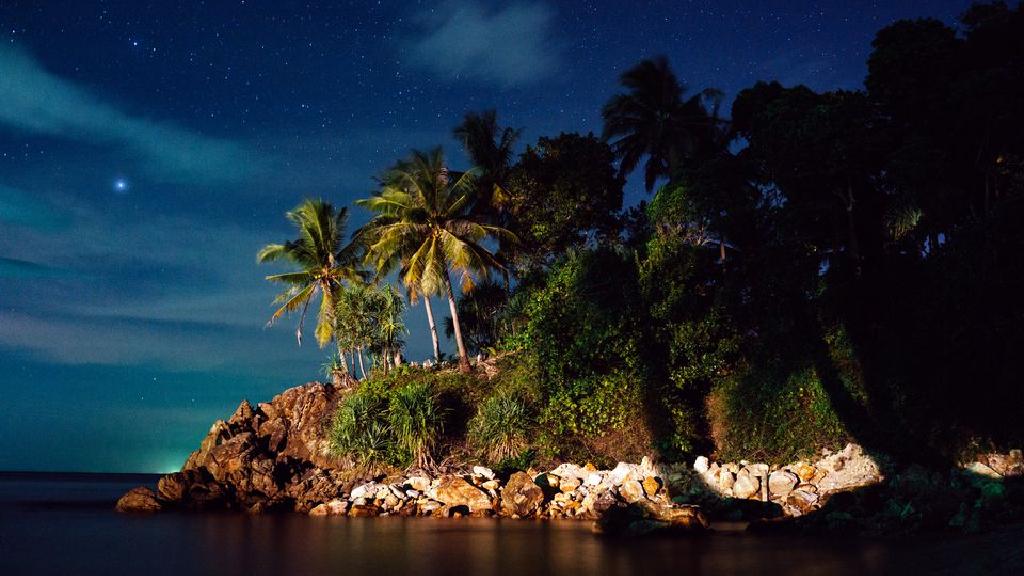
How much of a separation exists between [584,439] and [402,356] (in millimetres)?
12064

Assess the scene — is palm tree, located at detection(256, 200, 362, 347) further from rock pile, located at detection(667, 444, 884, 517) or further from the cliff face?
rock pile, located at detection(667, 444, 884, 517)

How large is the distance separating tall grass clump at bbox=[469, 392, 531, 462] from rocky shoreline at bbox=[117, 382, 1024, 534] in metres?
0.89

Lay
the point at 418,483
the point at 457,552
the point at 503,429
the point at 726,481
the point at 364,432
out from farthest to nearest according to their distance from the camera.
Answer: the point at 364,432, the point at 503,429, the point at 418,483, the point at 726,481, the point at 457,552

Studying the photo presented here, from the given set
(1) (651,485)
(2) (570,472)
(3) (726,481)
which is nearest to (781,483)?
(3) (726,481)

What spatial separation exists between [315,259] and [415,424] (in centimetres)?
1564

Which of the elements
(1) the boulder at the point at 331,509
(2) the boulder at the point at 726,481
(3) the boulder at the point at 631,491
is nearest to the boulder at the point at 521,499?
(3) the boulder at the point at 631,491

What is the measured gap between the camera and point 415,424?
885 inches

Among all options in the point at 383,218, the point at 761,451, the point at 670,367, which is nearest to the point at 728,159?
the point at 670,367

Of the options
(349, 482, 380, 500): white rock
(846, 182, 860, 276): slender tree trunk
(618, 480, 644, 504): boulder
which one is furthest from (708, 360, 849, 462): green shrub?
(349, 482, 380, 500): white rock

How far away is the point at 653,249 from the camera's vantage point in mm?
20453

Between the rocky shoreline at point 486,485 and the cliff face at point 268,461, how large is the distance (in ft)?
0.13

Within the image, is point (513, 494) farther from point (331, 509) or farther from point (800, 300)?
point (800, 300)

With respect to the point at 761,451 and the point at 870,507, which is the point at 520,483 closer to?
the point at 761,451

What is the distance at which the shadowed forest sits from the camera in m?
15.7
